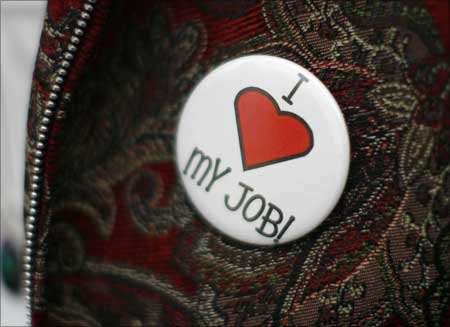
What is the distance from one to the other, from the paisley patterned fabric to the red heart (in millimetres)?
29

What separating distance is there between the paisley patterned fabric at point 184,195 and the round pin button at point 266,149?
1 cm

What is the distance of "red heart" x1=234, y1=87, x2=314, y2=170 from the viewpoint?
277 millimetres

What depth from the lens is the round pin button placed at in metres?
0.28

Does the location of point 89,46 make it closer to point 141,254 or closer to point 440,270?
point 141,254

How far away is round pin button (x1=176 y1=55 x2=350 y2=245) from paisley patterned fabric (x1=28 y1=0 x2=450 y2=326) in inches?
0.6

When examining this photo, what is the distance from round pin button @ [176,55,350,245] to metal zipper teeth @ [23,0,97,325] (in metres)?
0.07

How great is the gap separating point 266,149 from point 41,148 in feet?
0.44

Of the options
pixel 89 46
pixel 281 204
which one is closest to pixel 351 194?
pixel 281 204

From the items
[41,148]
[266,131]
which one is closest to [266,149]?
[266,131]

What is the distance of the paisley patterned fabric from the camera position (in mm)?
285

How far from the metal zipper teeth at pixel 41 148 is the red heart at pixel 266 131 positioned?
0.32 ft

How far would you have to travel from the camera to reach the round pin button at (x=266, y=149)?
28 cm

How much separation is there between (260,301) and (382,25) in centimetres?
17

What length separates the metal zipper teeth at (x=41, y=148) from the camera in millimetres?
290
